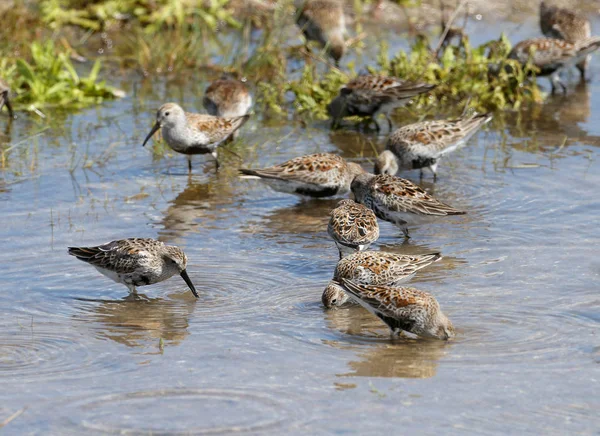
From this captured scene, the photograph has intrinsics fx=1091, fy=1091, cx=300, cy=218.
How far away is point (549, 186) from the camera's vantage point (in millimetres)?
12305

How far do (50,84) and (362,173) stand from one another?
6.06 metres

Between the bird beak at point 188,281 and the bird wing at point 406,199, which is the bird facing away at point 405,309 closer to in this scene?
the bird beak at point 188,281

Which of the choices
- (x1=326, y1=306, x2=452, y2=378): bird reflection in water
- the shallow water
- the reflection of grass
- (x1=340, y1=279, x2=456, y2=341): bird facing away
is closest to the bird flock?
(x1=340, y1=279, x2=456, y2=341): bird facing away

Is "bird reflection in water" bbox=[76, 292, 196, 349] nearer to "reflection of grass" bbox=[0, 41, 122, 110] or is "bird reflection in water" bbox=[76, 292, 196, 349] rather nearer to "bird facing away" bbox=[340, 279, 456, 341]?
"bird facing away" bbox=[340, 279, 456, 341]

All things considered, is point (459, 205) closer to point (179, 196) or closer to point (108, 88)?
point (179, 196)

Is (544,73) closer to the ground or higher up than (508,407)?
higher up

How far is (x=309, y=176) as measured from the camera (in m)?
12.0

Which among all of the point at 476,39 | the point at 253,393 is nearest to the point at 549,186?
the point at 253,393

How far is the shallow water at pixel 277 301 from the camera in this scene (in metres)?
6.80

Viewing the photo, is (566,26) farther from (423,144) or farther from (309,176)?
(309,176)

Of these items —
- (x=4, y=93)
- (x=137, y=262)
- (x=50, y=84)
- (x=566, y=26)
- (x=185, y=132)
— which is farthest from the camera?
(x=566, y=26)

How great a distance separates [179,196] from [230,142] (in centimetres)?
214

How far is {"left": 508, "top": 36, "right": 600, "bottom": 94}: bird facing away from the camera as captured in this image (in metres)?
16.7

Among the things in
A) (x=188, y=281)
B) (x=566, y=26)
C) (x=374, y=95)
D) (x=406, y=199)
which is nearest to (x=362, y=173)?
(x=406, y=199)
